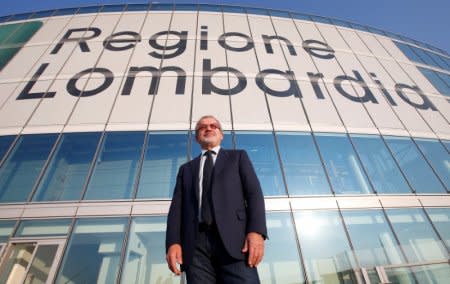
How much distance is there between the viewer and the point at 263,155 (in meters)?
9.05

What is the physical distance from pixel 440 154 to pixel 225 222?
1172cm

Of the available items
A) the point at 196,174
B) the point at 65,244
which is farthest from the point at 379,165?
the point at 65,244

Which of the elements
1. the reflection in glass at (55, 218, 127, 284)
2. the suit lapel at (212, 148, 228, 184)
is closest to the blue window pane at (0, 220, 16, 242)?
the reflection in glass at (55, 218, 127, 284)

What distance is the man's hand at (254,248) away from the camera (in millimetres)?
1905

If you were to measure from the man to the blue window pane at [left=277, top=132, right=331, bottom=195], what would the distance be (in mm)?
6141

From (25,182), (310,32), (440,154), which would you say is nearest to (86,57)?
(25,182)

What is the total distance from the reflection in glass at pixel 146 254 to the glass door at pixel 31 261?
1.73 meters

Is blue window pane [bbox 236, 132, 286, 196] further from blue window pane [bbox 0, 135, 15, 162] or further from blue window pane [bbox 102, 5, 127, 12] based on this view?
blue window pane [bbox 102, 5, 127, 12]

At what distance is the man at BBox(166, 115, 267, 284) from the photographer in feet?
6.31

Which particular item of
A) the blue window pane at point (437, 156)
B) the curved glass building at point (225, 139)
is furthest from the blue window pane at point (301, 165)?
the blue window pane at point (437, 156)

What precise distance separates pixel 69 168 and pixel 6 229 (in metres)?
2.17

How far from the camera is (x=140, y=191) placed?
7.81 m

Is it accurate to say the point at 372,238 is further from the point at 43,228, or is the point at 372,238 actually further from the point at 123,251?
the point at 43,228

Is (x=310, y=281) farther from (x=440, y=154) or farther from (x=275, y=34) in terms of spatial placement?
(x=275, y=34)
